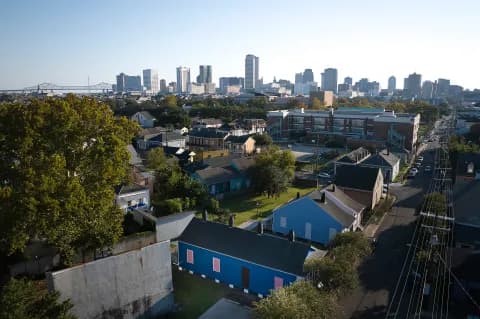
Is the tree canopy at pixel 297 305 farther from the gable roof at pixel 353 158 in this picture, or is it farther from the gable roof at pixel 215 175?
the gable roof at pixel 353 158

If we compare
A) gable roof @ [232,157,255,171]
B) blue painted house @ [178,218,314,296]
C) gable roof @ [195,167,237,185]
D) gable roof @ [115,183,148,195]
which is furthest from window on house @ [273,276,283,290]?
gable roof @ [232,157,255,171]

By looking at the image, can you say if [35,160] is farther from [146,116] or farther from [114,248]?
[146,116]

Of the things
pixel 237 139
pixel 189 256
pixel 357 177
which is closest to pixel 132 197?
pixel 189 256

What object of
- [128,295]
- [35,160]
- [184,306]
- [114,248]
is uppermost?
[35,160]

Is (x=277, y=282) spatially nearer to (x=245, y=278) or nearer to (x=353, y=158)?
(x=245, y=278)

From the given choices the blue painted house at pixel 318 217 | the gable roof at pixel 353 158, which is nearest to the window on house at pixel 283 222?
the blue painted house at pixel 318 217

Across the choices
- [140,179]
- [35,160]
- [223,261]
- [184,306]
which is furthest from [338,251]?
[140,179]

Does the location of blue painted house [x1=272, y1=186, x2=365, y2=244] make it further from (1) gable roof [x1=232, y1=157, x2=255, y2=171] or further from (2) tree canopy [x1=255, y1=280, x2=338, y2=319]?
(1) gable roof [x1=232, y1=157, x2=255, y2=171]
